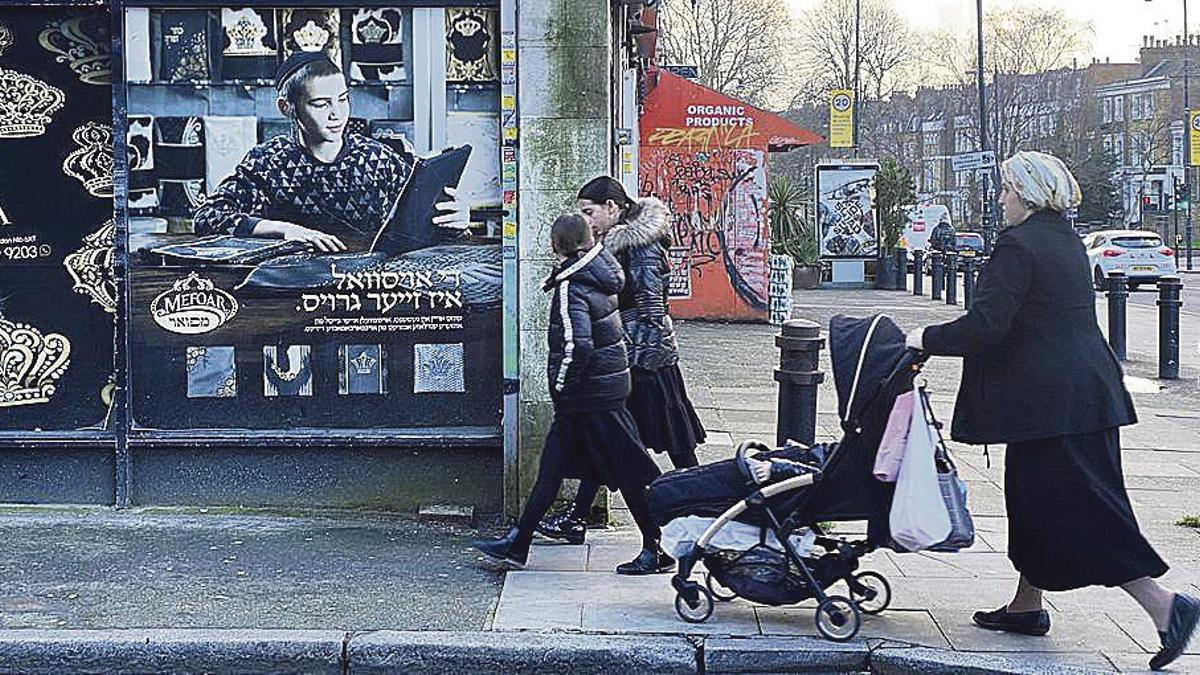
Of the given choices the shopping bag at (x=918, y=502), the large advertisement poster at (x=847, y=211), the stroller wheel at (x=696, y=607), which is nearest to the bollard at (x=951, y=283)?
the large advertisement poster at (x=847, y=211)

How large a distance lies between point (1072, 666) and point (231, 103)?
5200 mm

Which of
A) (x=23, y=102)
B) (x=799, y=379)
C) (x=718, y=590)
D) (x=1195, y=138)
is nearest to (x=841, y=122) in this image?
(x=1195, y=138)

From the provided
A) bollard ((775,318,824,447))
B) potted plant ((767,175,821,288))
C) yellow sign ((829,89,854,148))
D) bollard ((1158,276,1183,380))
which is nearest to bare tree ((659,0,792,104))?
yellow sign ((829,89,854,148))

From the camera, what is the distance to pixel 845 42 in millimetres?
72750

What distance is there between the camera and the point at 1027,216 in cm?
639

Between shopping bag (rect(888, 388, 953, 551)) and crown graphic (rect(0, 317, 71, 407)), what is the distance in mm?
4894

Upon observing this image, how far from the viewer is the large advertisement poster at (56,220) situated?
28.5 ft

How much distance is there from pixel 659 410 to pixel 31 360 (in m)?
3.53

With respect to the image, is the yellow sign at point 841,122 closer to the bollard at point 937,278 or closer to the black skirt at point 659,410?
the bollard at point 937,278

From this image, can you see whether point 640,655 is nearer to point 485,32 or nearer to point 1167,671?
point 1167,671

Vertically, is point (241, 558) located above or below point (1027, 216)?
below

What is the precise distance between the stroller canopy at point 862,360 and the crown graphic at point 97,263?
4331mm

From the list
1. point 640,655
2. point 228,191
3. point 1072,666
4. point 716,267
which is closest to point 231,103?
point 228,191

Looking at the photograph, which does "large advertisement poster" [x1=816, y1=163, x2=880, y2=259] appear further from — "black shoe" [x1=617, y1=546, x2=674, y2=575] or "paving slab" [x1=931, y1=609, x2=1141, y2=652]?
"paving slab" [x1=931, y1=609, x2=1141, y2=652]
